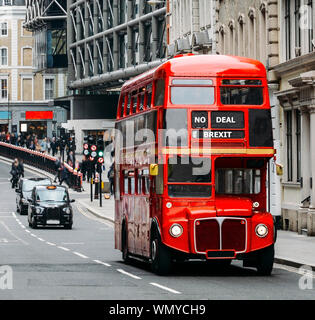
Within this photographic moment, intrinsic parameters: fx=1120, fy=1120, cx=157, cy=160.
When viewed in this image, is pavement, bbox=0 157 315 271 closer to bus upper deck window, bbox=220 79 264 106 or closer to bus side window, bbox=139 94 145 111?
bus upper deck window, bbox=220 79 264 106

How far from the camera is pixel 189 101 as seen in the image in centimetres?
2208

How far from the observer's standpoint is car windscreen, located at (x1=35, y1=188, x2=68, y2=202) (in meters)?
46.3

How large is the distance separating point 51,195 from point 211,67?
2503 centimetres

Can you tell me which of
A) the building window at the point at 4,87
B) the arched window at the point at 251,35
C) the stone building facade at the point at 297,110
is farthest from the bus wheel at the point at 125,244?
the building window at the point at 4,87

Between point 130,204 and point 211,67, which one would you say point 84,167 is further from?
point 211,67

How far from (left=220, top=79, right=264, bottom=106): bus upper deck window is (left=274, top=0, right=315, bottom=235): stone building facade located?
36.9ft

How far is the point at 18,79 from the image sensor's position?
126 metres

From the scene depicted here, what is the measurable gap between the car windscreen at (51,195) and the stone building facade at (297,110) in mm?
11364

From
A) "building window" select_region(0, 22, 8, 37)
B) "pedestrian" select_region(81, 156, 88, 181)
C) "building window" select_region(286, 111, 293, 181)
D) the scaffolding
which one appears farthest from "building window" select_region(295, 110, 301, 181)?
"building window" select_region(0, 22, 8, 37)

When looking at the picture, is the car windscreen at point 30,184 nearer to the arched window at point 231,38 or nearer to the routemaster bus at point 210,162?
the arched window at point 231,38

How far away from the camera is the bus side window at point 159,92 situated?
73.0 feet

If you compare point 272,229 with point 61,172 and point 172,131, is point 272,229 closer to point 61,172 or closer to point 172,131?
point 172,131

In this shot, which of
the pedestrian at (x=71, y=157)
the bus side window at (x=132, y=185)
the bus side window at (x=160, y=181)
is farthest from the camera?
the pedestrian at (x=71, y=157)

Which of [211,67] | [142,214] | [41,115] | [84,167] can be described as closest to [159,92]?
[211,67]
